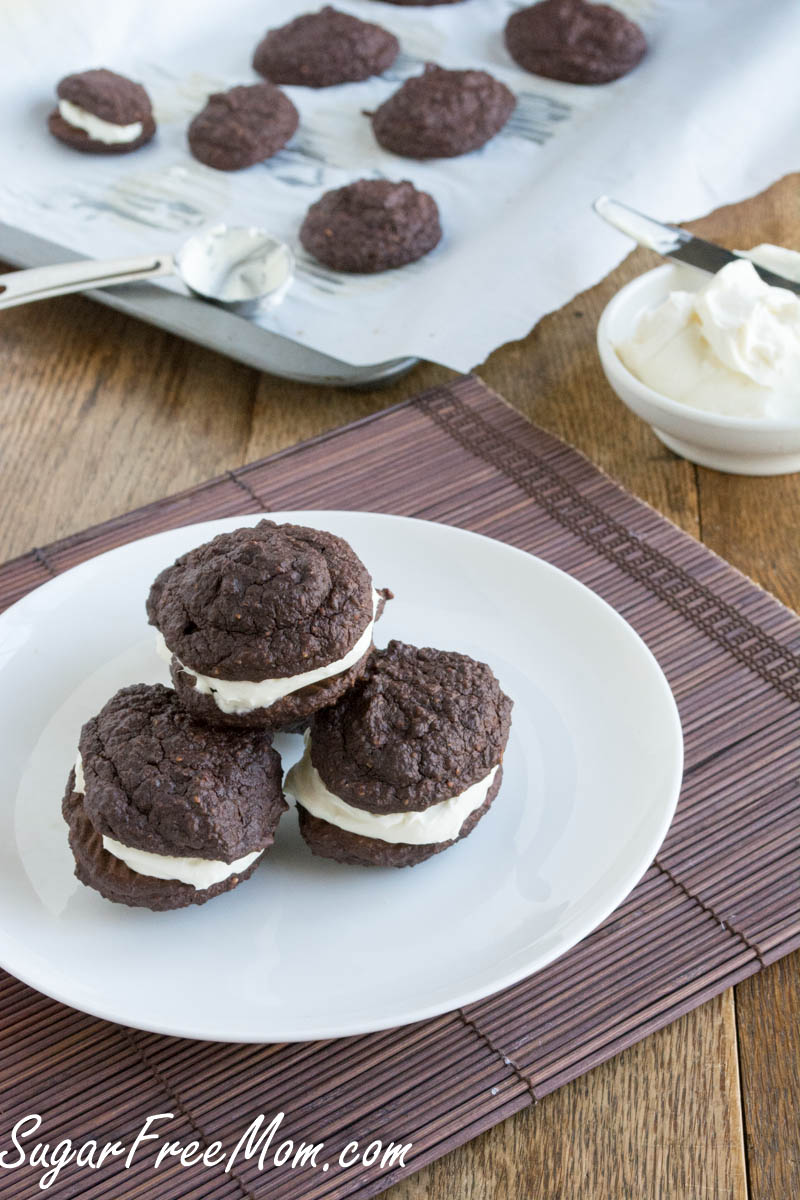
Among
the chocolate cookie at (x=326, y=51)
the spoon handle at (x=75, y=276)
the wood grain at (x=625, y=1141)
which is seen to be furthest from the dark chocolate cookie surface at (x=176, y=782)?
the chocolate cookie at (x=326, y=51)

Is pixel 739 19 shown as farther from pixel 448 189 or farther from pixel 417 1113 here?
pixel 417 1113

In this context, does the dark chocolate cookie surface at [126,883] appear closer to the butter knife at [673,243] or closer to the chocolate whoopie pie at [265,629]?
the chocolate whoopie pie at [265,629]

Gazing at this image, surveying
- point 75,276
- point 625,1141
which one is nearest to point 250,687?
point 625,1141

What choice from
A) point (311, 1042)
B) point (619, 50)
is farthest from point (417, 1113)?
point (619, 50)

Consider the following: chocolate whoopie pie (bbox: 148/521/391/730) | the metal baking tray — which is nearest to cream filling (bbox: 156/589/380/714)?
chocolate whoopie pie (bbox: 148/521/391/730)

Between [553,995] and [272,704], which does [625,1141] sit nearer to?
[553,995]

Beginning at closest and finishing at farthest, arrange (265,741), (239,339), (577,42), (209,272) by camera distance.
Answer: (265,741) → (239,339) → (209,272) → (577,42)

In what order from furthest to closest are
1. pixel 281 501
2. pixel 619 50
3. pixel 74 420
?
1. pixel 619 50
2. pixel 74 420
3. pixel 281 501

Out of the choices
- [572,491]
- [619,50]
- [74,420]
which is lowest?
[74,420]
